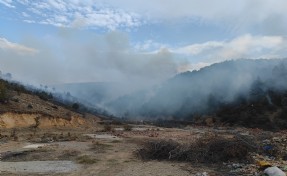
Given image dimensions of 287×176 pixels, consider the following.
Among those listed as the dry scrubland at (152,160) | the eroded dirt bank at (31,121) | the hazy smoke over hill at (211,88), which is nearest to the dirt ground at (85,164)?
the dry scrubland at (152,160)

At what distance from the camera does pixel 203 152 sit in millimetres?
19188

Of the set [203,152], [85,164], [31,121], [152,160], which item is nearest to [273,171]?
[203,152]

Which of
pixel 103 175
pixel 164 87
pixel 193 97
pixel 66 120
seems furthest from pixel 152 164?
pixel 164 87

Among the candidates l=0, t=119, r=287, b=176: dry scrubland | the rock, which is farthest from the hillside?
the rock

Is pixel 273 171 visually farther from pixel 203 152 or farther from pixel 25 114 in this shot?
pixel 25 114

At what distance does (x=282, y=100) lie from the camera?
67.2 meters

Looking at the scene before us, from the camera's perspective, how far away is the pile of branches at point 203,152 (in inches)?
744

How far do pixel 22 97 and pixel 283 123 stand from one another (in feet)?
126

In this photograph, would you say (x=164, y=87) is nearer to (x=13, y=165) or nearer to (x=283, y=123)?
(x=283, y=123)

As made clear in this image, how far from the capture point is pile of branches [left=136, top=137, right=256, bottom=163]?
1891 centimetres

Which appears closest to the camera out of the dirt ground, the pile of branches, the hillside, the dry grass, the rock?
the rock

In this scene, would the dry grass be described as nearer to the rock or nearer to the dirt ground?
the dirt ground

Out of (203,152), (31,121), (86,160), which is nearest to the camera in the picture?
(86,160)

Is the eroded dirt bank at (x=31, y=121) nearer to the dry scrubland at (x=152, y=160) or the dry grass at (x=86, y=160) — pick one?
the dry scrubland at (x=152, y=160)
